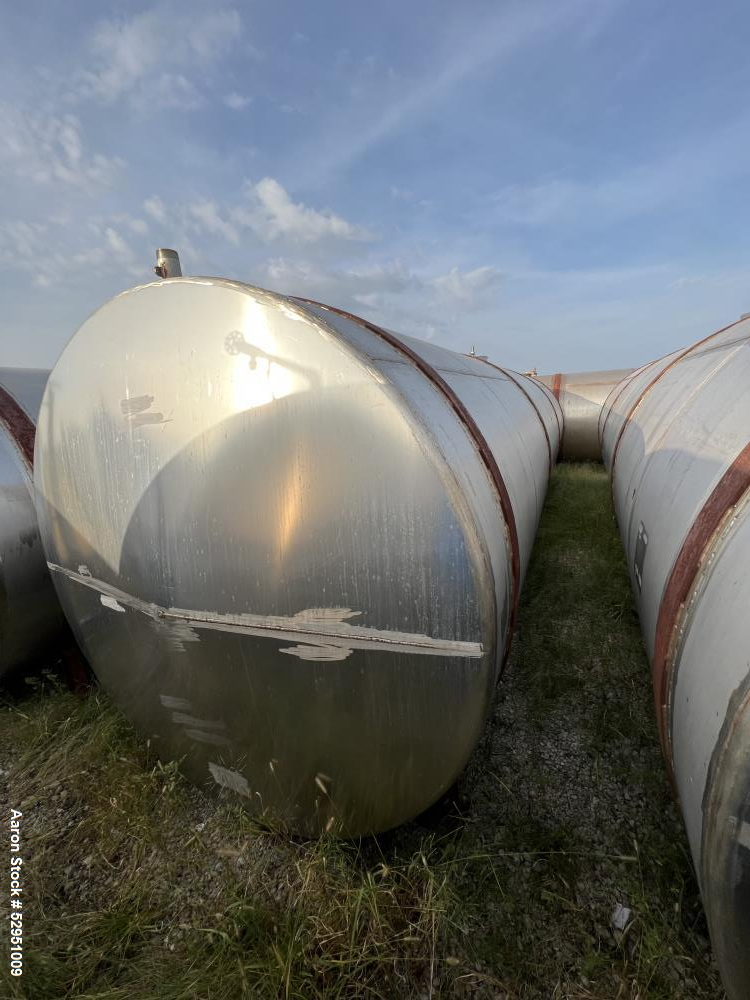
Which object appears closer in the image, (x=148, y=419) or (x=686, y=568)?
(x=686, y=568)

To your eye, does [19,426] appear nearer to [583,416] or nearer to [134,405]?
[134,405]

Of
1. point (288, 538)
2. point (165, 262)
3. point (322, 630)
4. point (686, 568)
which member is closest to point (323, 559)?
point (288, 538)

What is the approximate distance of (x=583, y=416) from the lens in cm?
1014

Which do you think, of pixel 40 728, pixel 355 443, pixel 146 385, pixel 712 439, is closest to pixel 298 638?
pixel 355 443

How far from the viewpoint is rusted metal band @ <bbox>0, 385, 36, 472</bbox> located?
2797 millimetres

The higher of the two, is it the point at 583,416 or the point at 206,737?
the point at 583,416

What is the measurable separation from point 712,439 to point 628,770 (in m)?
1.70

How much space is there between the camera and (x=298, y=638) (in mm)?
1621

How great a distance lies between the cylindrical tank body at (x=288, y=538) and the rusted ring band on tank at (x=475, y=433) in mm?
17

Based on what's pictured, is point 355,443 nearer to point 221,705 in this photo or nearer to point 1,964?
point 221,705

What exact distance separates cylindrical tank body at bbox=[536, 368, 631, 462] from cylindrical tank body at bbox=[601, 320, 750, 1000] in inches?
309

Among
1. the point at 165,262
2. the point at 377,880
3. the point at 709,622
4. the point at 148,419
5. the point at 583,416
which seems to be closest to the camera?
the point at 709,622

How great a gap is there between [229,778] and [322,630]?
3.51 feet

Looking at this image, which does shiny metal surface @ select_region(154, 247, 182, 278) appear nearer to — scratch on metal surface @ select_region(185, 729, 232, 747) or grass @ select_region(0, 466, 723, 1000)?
scratch on metal surface @ select_region(185, 729, 232, 747)
